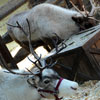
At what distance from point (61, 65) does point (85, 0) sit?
407cm

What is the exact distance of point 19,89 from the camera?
2.42 m

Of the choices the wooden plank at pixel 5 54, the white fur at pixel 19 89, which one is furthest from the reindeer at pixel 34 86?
the wooden plank at pixel 5 54

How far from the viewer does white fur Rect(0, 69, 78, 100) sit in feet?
7.93

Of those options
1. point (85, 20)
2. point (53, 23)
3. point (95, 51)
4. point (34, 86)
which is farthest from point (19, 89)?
point (85, 20)

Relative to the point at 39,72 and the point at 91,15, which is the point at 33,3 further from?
the point at 39,72

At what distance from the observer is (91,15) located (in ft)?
15.3

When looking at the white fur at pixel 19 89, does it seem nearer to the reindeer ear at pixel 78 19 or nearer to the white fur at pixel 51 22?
the white fur at pixel 51 22

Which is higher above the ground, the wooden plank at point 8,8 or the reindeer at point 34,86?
the wooden plank at point 8,8

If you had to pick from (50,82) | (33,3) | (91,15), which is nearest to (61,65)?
(50,82)

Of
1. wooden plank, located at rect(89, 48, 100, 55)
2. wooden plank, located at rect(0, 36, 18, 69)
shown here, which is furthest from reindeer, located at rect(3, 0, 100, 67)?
wooden plank, located at rect(89, 48, 100, 55)

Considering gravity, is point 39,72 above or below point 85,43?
above

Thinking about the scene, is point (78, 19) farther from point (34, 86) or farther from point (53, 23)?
point (34, 86)

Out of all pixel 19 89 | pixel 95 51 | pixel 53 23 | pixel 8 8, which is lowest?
pixel 95 51

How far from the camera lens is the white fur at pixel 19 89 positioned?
7.93ft
